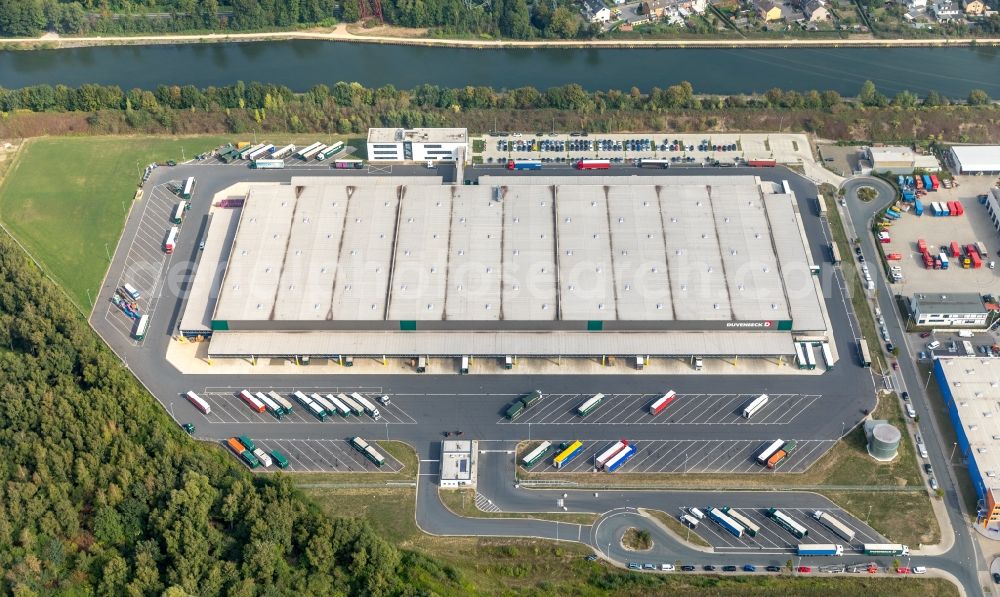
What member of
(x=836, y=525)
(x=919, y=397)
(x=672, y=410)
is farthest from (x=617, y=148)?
(x=836, y=525)

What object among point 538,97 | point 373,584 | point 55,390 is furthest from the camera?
point 538,97

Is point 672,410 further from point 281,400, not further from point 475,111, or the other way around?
point 475,111

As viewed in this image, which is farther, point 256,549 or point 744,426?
point 744,426

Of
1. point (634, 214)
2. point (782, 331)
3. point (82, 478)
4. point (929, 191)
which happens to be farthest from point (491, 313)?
point (929, 191)

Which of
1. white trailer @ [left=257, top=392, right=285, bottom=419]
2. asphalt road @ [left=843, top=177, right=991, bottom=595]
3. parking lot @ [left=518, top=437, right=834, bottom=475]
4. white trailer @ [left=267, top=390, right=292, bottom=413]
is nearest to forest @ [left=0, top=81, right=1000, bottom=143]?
asphalt road @ [left=843, top=177, right=991, bottom=595]

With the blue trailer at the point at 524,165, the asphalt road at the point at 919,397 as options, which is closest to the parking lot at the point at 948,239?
the asphalt road at the point at 919,397

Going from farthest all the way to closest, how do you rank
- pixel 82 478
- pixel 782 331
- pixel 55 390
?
pixel 782 331
pixel 55 390
pixel 82 478

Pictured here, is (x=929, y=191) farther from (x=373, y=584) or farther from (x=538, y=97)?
(x=373, y=584)
